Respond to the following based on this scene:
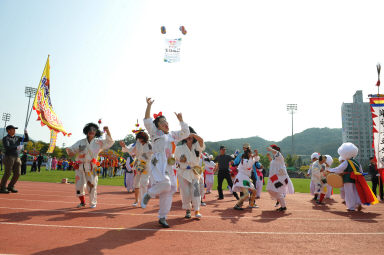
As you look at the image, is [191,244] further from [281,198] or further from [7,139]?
[7,139]

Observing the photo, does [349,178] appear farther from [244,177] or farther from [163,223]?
[163,223]

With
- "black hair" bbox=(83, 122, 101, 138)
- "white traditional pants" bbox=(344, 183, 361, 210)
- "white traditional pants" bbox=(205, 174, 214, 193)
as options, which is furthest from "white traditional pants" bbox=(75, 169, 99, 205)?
"white traditional pants" bbox=(205, 174, 214, 193)

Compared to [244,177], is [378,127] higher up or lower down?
higher up

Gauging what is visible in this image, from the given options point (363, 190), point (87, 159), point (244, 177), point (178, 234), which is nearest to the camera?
point (178, 234)

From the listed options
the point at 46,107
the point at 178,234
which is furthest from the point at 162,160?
the point at 46,107

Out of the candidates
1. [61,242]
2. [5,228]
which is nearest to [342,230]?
[61,242]

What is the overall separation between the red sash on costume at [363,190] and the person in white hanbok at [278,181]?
1.89 metres

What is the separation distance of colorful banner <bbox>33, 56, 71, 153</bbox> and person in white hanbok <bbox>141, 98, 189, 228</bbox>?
7225 mm

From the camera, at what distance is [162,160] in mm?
5355

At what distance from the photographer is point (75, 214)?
6395 millimetres

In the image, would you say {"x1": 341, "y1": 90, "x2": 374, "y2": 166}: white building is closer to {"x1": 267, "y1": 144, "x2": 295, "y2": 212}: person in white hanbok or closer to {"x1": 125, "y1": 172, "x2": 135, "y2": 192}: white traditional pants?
{"x1": 125, "y1": 172, "x2": 135, "y2": 192}: white traditional pants

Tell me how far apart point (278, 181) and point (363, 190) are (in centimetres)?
243

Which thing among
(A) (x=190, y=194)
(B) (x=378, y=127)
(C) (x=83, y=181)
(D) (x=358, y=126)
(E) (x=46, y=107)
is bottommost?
(A) (x=190, y=194)

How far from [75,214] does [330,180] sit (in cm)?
736
